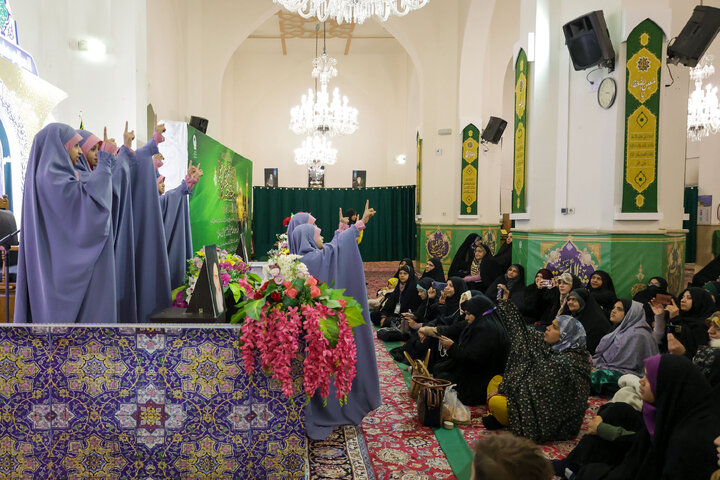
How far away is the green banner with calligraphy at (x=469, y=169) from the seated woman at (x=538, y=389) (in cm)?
661

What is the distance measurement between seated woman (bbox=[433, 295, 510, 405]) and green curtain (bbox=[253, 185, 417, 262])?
9.24 metres

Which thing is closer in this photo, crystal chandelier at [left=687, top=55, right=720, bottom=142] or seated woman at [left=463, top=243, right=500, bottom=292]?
seated woman at [left=463, top=243, right=500, bottom=292]

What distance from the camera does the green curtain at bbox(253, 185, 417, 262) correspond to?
43.1 ft

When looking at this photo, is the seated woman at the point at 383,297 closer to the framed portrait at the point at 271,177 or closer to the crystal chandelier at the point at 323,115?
the crystal chandelier at the point at 323,115

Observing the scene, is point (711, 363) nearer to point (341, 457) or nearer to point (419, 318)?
point (341, 457)

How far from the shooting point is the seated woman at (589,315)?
445 centimetres

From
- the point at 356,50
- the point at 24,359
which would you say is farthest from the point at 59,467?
the point at 356,50

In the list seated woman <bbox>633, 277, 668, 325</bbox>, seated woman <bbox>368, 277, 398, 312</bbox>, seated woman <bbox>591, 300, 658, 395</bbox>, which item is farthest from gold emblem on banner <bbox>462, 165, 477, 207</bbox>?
seated woman <bbox>591, 300, 658, 395</bbox>

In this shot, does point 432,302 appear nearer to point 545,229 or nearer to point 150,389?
point 545,229

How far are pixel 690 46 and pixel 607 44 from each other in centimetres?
71

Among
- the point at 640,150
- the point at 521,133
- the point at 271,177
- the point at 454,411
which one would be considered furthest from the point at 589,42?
the point at 271,177

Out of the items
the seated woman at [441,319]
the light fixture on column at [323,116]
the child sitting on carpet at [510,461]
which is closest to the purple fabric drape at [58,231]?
the child sitting on carpet at [510,461]

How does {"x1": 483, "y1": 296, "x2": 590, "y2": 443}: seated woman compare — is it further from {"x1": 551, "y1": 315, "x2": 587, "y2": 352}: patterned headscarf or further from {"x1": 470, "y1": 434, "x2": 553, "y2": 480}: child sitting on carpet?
{"x1": 470, "y1": 434, "x2": 553, "y2": 480}: child sitting on carpet

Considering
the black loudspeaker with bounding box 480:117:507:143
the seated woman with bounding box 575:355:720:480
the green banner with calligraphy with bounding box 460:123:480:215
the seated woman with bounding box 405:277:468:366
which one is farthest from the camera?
the green banner with calligraphy with bounding box 460:123:480:215
